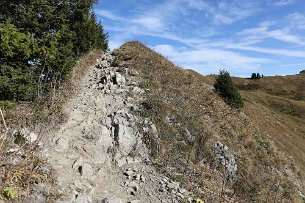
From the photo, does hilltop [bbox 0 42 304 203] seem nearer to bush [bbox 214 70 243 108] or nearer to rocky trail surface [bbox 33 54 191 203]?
rocky trail surface [bbox 33 54 191 203]

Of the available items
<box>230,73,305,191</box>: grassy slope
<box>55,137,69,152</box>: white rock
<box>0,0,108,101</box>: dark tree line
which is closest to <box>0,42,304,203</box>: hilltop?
<box>55,137,69,152</box>: white rock

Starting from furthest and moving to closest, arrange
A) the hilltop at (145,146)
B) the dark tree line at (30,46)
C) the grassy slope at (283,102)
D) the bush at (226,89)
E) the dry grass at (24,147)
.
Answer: the grassy slope at (283,102)
the bush at (226,89)
the dark tree line at (30,46)
the hilltop at (145,146)
the dry grass at (24,147)

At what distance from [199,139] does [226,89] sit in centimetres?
1222


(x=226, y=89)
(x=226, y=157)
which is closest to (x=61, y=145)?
(x=226, y=157)

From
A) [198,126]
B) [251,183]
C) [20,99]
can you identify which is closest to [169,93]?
[198,126]

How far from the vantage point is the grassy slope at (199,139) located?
1349 centimetres

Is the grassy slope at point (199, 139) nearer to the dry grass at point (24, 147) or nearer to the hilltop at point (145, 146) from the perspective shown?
the hilltop at point (145, 146)

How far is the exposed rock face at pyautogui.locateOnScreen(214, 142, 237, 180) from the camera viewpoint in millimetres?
16281

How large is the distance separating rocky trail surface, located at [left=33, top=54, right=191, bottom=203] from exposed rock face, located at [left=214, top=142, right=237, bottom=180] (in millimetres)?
3843

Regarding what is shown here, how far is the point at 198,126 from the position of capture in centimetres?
1723

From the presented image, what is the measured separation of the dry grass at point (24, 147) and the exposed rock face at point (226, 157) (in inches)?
292

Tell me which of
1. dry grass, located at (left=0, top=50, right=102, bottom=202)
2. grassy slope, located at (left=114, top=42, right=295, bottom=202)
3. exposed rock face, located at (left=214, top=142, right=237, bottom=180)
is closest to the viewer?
dry grass, located at (left=0, top=50, right=102, bottom=202)

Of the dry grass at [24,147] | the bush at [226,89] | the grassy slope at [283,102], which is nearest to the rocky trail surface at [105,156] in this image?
the dry grass at [24,147]

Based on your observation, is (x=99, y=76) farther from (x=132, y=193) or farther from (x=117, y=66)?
(x=132, y=193)
